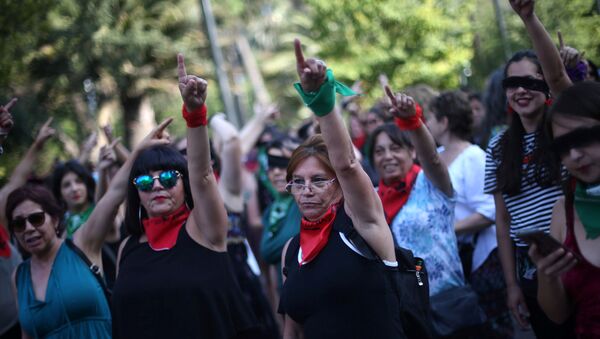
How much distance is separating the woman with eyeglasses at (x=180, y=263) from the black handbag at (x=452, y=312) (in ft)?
3.77

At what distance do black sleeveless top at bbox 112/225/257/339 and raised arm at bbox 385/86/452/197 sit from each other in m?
1.35

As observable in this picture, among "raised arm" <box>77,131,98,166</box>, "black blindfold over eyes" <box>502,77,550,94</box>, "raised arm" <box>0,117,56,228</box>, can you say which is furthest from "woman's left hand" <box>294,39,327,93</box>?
"raised arm" <box>77,131,98,166</box>

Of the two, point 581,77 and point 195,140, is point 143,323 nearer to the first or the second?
point 195,140

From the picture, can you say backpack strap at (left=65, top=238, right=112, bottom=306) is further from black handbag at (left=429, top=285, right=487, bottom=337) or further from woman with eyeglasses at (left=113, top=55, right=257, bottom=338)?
black handbag at (left=429, top=285, right=487, bottom=337)

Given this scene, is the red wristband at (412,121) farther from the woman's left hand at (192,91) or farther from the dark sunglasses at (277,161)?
the dark sunglasses at (277,161)

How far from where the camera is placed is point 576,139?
2889 millimetres

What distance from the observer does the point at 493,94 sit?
223 inches

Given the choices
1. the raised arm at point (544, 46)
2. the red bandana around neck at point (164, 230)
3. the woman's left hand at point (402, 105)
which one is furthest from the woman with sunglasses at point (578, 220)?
the red bandana around neck at point (164, 230)

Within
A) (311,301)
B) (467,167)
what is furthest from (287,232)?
(311,301)

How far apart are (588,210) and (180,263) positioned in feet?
7.37

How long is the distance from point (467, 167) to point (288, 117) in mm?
35942

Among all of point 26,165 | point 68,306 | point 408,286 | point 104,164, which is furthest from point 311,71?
point 26,165

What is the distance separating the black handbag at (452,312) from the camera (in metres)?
4.32

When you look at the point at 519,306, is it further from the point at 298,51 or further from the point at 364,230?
the point at 298,51
